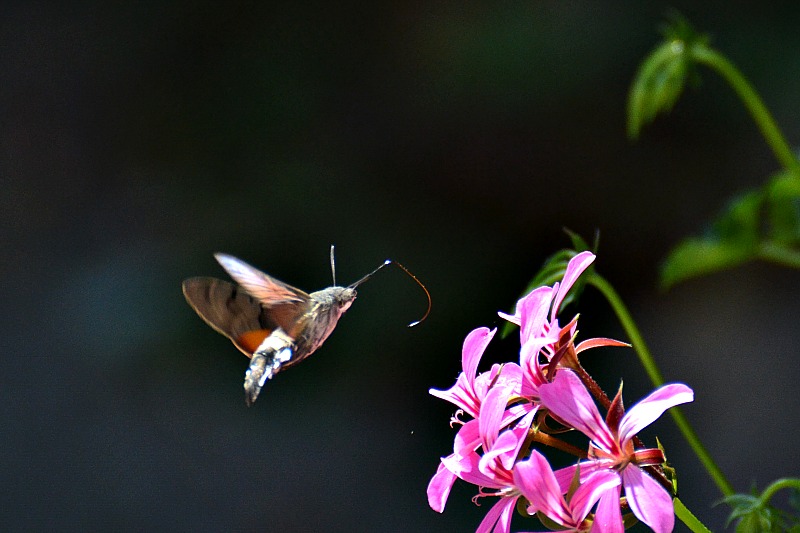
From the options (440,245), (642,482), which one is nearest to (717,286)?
(440,245)

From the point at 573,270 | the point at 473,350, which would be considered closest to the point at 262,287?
the point at 473,350

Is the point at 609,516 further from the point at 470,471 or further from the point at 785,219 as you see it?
the point at 785,219

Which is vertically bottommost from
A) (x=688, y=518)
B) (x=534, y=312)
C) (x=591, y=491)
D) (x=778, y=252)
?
(x=778, y=252)

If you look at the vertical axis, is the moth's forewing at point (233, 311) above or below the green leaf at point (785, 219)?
above

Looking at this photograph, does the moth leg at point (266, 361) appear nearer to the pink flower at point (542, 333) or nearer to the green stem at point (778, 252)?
the pink flower at point (542, 333)

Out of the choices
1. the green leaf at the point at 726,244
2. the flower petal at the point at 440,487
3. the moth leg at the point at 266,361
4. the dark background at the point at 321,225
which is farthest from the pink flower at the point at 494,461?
the dark background at the point at 321,225

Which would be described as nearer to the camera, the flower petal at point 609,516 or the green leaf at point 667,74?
the flower petal at point 609,516
